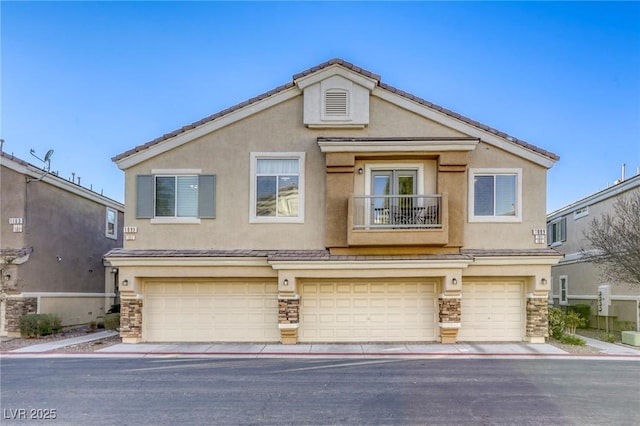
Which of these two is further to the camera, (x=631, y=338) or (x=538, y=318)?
(x=631, y=338)

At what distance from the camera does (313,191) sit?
46.7 feet

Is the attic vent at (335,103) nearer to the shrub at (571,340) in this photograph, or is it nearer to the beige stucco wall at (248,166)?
the beige stucco wall at (248,166)

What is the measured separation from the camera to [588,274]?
19.6 m

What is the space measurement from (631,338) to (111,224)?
2204 cm

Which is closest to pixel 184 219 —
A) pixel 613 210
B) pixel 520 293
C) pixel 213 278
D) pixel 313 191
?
pixel 213 278

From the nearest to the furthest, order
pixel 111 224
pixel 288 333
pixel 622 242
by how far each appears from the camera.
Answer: pixel 288 333 → pixel 622 242 → pixel 111 224

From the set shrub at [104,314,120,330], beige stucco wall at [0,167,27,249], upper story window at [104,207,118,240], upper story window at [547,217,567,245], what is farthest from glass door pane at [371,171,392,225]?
upper story window at [104,207,118,240]

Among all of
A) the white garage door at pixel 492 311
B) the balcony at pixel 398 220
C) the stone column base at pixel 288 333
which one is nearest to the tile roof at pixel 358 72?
the balcony at pixel 398 220

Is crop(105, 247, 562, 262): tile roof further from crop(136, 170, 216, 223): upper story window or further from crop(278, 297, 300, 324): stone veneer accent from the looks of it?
crop(278, 297, 300, 324): stone veneer accent

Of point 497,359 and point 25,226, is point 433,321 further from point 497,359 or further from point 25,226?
point 25,226

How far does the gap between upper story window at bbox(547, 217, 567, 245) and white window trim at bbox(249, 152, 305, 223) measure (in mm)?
15540

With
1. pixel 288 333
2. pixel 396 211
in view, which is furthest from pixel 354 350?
pixel 396 211

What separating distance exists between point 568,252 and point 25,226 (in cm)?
2389

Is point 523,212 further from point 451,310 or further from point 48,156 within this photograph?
point 48,156
